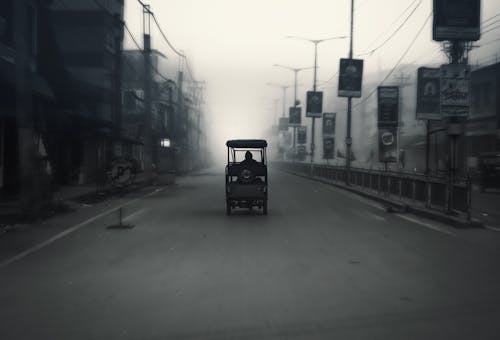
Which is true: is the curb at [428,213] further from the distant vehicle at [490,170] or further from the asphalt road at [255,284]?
the distant vehicle at [490,170]

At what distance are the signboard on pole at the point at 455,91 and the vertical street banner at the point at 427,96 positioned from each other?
Answer: 28.0 feet

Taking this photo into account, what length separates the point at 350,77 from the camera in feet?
106

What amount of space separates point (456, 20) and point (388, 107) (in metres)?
10.4

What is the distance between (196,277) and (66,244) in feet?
13.8

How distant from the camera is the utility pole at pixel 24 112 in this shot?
45.0 ft

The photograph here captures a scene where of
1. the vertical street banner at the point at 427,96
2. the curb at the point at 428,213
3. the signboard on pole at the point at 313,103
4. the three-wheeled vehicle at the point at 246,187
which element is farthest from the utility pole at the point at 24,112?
the signboard on pole at the point at 313,103

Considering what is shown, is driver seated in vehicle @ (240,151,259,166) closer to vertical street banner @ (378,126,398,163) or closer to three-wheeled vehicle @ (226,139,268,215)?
three-wheeled vehicle @ (226,139,268,215)

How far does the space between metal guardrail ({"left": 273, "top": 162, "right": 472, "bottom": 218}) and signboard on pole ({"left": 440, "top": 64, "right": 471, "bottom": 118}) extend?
1873mm

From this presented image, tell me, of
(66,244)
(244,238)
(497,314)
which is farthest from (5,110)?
(497,314)

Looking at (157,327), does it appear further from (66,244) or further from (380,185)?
(380,185)

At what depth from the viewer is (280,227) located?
1366 centimetres

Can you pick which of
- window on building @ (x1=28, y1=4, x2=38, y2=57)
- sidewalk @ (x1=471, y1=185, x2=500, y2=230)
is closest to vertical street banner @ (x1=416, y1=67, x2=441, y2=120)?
sidewalk @ (x1=471, y1=185, x2=500, y2=230)

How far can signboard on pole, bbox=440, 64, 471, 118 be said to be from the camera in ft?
50.2

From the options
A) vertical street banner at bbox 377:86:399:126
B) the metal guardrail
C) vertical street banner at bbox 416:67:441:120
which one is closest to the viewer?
the metal guardrail
